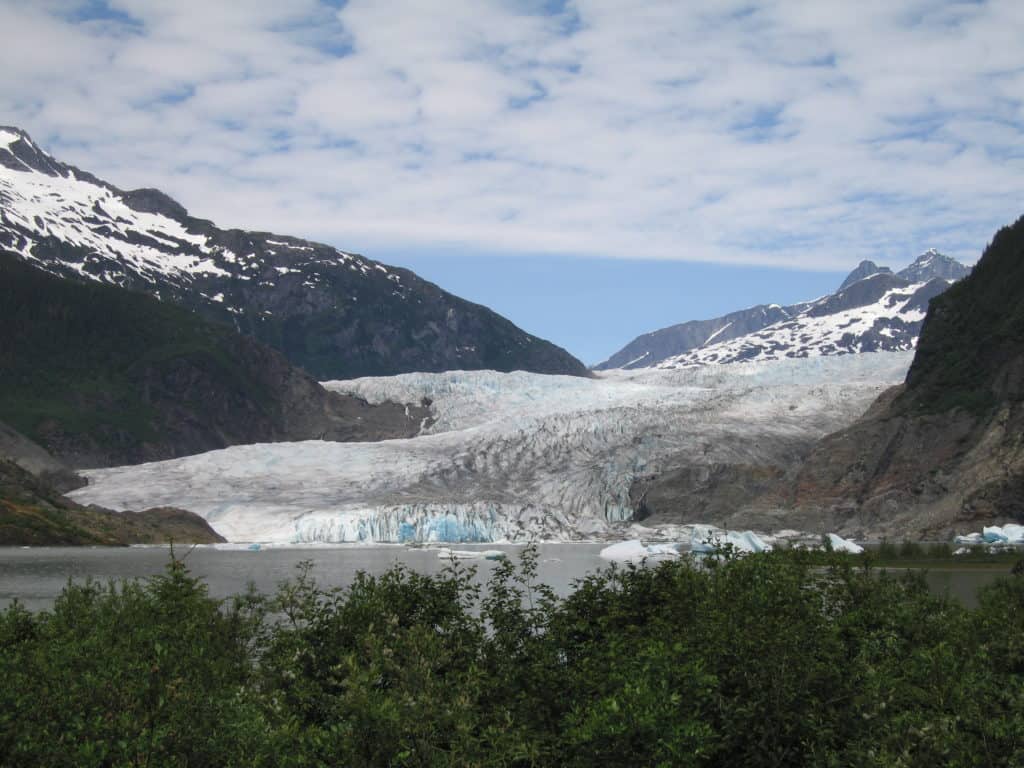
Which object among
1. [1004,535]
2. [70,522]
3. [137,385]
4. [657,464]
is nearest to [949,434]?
[1004,535]

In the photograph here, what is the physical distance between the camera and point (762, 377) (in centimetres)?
12138

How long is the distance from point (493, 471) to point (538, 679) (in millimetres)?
83902

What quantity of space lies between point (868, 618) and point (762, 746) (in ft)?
18.6

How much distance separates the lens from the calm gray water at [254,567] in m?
39.8

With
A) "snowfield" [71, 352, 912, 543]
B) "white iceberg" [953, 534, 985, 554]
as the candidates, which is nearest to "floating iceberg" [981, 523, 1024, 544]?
"white iceberg" [953, 534, 985, 554]

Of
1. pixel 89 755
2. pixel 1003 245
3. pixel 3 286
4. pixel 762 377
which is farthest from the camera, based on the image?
pixel 3 286

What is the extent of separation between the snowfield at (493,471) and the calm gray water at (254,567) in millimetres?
5433

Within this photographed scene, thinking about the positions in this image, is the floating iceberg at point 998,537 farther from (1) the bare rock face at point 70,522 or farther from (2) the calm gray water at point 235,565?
(1) the bare rock face at point 70,522

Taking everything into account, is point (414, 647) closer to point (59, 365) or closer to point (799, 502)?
point (799, 502)

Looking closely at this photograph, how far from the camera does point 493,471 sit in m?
97.8

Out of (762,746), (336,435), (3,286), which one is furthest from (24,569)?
(3,286)

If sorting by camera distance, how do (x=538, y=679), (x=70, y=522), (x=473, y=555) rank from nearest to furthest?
(x=538, y=679) → (x=473, y=555) → (x=70, y=522)

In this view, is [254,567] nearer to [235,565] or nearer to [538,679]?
[235,565]

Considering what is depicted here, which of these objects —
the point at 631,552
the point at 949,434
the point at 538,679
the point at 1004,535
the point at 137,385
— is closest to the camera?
the point at 538,679
